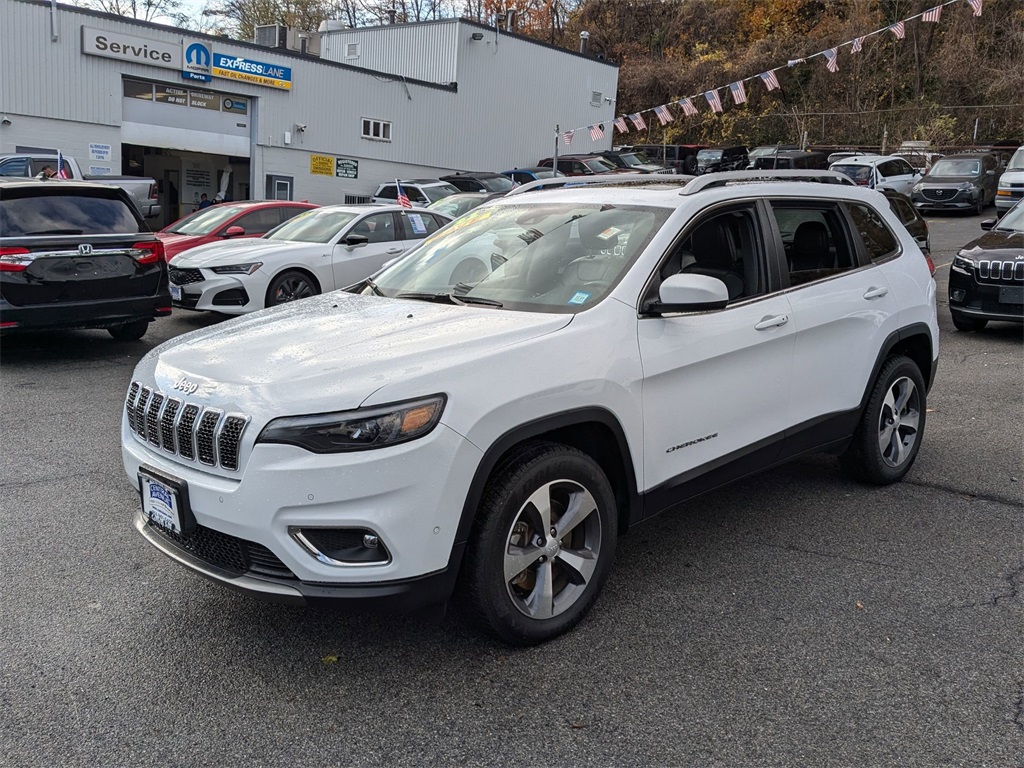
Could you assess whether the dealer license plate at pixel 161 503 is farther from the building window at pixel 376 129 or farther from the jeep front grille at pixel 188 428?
the building window at pixel 376 129

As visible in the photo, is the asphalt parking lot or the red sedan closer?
the asphalt parking lot

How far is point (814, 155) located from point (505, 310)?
25563 mm

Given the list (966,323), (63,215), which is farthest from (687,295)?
(966,323)

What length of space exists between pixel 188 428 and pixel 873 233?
13.3ft

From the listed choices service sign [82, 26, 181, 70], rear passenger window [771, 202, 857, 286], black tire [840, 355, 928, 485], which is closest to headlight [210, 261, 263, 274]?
rear passenger window [771, 202, 857, 286]

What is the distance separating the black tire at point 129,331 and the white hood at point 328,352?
6.15m

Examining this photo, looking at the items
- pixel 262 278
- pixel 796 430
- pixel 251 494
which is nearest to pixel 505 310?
pixel 251 494

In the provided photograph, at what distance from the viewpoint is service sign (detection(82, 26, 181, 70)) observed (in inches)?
820

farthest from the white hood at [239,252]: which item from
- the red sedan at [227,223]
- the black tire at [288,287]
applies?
the red sedan at [227,223]

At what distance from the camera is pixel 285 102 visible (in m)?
25.2

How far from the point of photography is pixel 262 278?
33.4 ft

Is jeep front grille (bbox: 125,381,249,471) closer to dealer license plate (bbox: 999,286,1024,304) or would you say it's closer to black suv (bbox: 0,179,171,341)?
black suv (bbox: 0,179,171,341)

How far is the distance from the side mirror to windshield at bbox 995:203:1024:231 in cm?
906

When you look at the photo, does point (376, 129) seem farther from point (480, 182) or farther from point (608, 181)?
point (608, 181)
